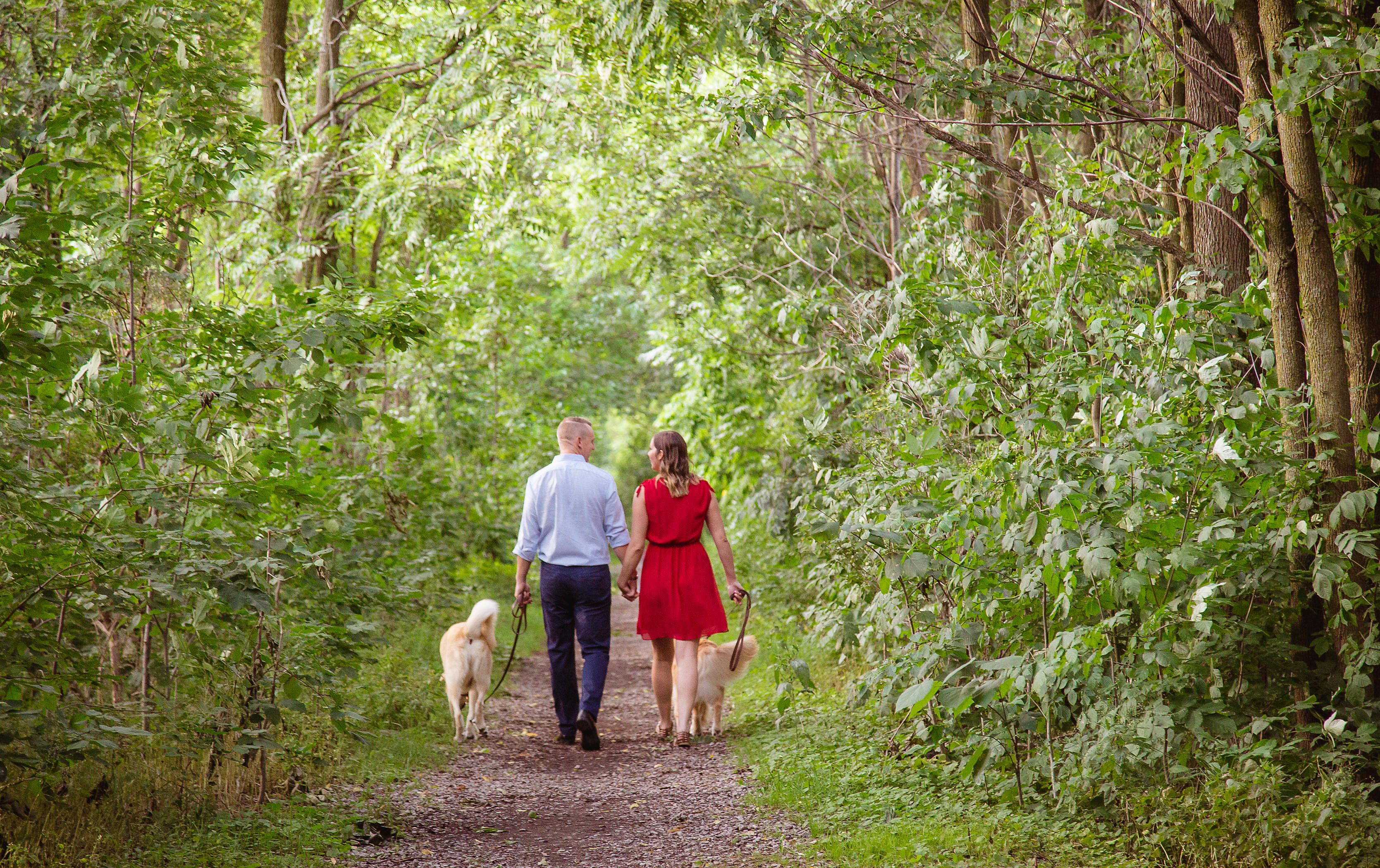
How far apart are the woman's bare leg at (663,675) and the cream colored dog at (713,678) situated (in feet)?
0.17

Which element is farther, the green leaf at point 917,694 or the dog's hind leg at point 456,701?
the dog's hind leg at point 456,701

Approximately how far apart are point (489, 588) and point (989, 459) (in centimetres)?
1057

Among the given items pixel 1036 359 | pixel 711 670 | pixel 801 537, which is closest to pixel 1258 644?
pixel 1036 359

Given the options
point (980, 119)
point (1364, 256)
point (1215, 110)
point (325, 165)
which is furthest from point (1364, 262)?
point (325, 165)

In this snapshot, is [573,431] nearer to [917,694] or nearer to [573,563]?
[573,563]

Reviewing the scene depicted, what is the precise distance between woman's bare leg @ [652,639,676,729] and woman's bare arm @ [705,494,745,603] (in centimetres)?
67

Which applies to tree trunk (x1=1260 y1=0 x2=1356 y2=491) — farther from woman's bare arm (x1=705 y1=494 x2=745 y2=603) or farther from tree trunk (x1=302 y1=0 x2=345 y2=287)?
tree trunk (x1=302 y1=0 x2=345 y2=287)

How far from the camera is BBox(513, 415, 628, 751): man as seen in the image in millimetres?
7043

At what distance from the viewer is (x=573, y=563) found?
7.03 meters

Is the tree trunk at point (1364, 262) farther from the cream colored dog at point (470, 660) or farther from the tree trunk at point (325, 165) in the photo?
the tree trunk at point (325, 165)

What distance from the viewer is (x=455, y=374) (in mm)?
14406

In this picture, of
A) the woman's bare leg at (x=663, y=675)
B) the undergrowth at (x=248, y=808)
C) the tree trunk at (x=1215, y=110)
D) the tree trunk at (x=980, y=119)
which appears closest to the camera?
the undergrowth at (x=248, y=808)

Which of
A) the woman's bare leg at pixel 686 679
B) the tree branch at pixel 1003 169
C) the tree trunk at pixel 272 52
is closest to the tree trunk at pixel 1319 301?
the tree branch at pixel 1003 169

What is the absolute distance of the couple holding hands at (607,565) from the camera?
7051 mm
